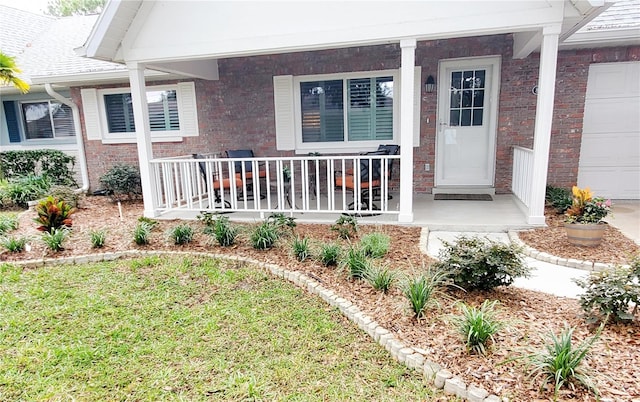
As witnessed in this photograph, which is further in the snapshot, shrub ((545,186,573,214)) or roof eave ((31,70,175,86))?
roof eave ((31,70,175,86))

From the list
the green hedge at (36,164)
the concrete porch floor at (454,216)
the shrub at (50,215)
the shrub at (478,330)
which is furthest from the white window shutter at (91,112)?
the shrub at (478,330)

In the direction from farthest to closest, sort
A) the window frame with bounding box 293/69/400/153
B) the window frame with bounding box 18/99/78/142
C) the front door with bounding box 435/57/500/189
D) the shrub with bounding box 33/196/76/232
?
the window frame with bounding box 18/99/78/142 → the window frame with bounding box 293/69/400/153 → the front door with bounding box 435/57/500/189 → the shrub with bounding box 33/196/76/232

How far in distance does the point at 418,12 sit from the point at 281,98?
12.0ft

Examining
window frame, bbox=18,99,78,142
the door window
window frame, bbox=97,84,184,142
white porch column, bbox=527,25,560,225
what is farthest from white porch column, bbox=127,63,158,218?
white porch column, bbox=527,25,560,225

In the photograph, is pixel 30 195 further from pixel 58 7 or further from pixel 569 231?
pixel 58 7

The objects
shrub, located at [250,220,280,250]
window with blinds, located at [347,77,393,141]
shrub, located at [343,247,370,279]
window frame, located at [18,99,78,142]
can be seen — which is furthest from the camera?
window frame, located at [18,99,78,142]

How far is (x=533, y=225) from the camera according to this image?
5.39 m

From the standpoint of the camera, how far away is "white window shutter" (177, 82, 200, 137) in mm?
8742

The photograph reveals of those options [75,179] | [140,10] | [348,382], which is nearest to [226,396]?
[348,382]

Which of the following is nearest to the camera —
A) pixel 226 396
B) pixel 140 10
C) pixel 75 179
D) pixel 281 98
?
pixel 226 396

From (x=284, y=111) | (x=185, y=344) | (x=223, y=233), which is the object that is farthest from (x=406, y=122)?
(x=185, y=344)

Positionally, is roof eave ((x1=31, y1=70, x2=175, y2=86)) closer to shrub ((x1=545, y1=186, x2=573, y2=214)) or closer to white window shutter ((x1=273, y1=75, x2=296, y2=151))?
white window shutter ((x1=273, y1=75, x2=296, y2=151))

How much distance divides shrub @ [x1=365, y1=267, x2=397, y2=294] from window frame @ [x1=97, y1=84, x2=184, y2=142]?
22.2ft

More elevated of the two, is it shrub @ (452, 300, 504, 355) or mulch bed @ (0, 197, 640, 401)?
shrub @ (452, 300, 504, 355)
